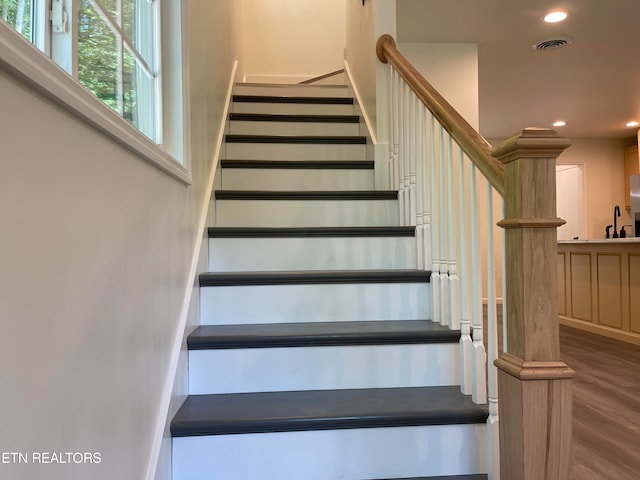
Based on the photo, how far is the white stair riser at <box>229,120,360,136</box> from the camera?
2949 millimetres

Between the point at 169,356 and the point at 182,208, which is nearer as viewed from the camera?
the point at 169,356

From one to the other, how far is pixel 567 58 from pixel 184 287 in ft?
11.9

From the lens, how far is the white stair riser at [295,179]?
2.43 m

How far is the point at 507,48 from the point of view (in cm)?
325

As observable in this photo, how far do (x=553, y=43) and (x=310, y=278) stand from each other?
285cm

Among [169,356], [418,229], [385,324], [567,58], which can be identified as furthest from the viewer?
[567,58]

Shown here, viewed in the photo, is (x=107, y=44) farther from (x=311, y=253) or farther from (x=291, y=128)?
(x=291, y=128)

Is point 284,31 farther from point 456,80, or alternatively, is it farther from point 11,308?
point 11,308

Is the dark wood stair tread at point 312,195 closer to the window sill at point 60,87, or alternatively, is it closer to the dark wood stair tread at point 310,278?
the dark wood stair tread at point 310,278

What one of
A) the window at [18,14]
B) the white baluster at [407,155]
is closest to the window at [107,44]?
the window at [18,14]

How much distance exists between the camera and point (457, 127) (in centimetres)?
136

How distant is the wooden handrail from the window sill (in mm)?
889

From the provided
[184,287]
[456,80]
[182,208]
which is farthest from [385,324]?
[456,80]

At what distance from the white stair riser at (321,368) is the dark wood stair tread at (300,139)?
64.7 inches
